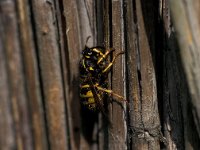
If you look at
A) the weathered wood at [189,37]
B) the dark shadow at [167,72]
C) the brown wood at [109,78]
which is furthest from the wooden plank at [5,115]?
the weathered wood at [189,37]

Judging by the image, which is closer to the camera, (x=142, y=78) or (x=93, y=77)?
(x=142, y=78)

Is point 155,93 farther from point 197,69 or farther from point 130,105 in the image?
point 197,69

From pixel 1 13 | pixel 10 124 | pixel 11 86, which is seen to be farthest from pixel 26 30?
pixel 10 124

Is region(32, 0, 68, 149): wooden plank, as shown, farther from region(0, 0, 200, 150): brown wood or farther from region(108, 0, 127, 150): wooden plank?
region(108, 0, 127, 150): wooden plank

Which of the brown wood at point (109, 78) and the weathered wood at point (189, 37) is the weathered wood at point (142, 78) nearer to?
the brown wood at point (109, 78)

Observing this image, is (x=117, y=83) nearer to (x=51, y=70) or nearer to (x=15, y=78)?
(x=51, y=70)

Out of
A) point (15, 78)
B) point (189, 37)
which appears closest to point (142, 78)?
point (189, 37)

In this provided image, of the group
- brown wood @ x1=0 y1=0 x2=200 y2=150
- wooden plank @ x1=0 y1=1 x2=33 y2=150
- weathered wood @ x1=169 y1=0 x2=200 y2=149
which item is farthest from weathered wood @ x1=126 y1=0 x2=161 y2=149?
wooden plank @ x1=0 y1=1 x2=33 y2=150

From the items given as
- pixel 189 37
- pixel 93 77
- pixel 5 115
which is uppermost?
pixel 189 37
